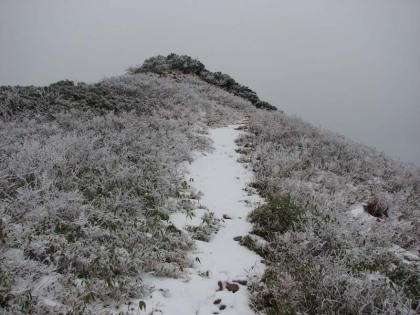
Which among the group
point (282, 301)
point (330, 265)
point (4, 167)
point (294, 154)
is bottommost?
point (4, 167)

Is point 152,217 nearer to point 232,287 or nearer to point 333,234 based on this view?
point 232,287

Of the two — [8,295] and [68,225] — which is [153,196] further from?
[8,295]

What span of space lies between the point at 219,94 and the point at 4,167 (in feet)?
52.5

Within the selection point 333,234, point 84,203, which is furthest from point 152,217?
point 333,234

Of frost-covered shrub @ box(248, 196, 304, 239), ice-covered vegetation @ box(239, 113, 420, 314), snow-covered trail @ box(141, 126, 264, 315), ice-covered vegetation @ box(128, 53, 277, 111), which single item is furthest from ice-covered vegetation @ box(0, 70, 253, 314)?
ice-covered vegetation @ box(128, 53, 277, 111)

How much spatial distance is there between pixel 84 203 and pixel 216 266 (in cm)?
267

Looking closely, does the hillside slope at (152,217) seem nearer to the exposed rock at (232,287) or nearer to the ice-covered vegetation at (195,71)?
the exposed rock at (232,287)

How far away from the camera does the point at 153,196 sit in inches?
231

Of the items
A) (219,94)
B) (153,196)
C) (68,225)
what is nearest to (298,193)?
(153,196)

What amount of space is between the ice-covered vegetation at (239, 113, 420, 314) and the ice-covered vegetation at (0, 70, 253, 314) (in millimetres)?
1596

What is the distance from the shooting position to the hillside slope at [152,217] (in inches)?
138

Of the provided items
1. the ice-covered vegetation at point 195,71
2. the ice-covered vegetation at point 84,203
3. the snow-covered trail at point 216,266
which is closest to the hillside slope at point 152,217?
the ice-covered vegetation at point 84,203

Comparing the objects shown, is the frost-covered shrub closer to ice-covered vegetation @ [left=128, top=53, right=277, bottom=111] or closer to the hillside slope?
the hillside slope

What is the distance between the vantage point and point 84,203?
5.15 metres
